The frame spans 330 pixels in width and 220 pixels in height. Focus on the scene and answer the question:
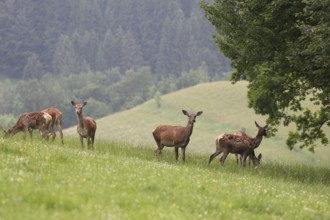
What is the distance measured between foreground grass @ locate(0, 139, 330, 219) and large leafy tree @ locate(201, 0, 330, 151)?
23.9 ft

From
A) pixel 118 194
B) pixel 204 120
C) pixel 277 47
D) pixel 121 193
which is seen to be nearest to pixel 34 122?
pixel 277 47

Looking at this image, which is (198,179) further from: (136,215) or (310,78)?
(310,78)

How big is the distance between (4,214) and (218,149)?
17.5m

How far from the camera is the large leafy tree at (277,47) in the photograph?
76.0 feet

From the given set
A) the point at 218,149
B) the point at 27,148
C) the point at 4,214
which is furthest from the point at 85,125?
the point at 4,214

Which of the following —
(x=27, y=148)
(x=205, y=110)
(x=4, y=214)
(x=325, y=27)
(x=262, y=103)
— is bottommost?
(x=4, y=214)

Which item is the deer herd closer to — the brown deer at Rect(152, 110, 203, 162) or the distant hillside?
the brown deer at Rect(152, 110, 203, 162)

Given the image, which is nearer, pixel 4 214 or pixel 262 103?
pixel 4 214

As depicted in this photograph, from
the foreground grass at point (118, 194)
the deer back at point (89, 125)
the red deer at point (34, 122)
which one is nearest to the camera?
the foreground grass at point (118, 194)

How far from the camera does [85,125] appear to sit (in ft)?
90.1

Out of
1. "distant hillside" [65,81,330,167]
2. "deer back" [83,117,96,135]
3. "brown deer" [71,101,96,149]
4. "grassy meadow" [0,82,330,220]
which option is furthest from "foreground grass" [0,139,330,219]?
"distant hillside" [65,81,330,167]

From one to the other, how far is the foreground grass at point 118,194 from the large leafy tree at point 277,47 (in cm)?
727

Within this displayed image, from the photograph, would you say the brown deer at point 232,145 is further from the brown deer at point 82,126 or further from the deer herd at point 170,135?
the brown deer at point 82,126

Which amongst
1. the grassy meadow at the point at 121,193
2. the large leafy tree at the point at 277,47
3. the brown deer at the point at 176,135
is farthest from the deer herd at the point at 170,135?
the grassy meadow at the point at 121,193
